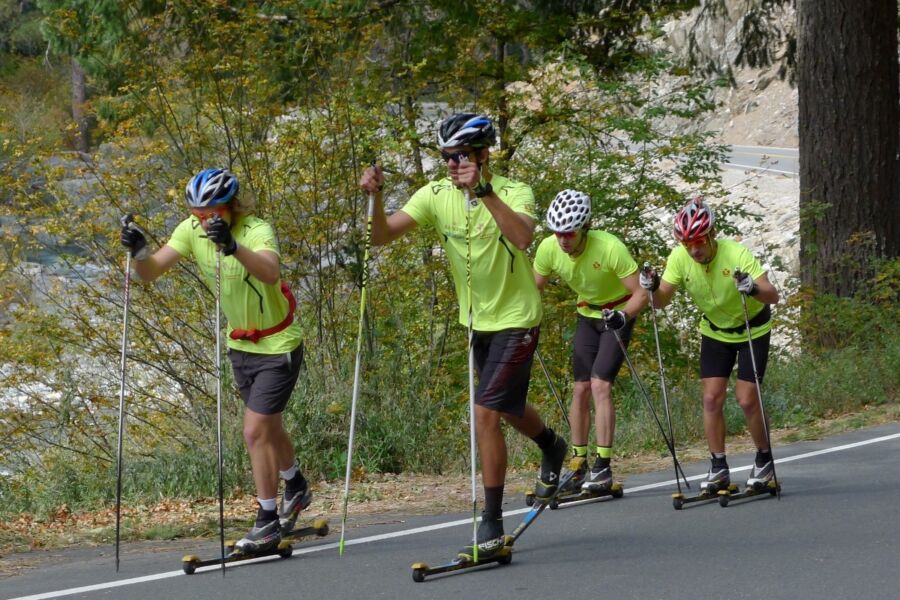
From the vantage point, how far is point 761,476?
29.2 feet

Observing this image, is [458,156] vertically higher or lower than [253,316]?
higher

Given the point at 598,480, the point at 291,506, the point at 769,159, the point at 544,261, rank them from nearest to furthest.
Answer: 1. the point at 291,506
2. the point at 598,480
3. the point at 544,261
4. the point at 769,159

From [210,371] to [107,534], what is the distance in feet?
16.4

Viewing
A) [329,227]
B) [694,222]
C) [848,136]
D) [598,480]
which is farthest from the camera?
[848,136]

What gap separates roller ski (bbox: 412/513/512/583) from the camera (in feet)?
21.7

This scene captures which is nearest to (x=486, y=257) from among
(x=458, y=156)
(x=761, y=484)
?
(x=458, y=156)

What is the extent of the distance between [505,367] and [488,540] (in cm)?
92

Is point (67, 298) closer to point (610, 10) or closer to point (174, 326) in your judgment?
point (174, 326)

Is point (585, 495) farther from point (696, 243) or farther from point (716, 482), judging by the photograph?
point (696, 243)

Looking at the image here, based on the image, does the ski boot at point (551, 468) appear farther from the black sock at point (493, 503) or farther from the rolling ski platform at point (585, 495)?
the black sock at point (493, 503)

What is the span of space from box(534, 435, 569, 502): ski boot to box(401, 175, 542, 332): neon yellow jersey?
50.7 inches

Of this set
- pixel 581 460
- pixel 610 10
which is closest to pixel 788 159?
pixel 610 10

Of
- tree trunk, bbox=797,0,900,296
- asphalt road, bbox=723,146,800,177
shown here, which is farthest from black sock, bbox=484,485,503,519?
asphalt road, bbox=723,146,800,177

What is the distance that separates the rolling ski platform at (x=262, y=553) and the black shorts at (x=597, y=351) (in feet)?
8.77
